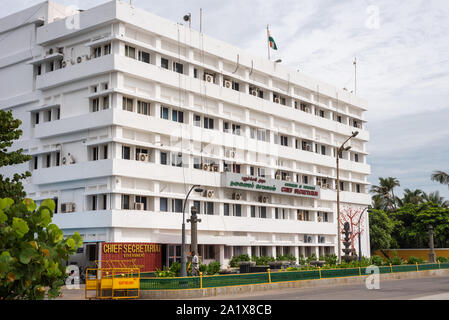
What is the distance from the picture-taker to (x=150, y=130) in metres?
45.6

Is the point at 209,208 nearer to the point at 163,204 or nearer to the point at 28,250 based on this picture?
the point at 163,204

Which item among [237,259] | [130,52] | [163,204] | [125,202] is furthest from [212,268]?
[130,52]

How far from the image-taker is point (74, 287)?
38.2 m

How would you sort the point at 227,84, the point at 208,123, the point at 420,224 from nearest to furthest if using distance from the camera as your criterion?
the point at 208,123 < the point at 227,84 < the point at 420,224

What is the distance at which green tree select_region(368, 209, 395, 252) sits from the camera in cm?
7638

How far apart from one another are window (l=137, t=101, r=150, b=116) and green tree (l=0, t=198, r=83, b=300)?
3988 centimetres

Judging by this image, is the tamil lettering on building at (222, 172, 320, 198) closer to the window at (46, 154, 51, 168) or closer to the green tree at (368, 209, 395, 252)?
the window at (46, 154, 51, 168)

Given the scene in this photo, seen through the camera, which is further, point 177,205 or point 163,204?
point 177,205

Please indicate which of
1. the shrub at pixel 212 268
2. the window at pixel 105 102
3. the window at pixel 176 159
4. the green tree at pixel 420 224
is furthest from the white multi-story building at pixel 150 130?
the green tree at pixel 420 224

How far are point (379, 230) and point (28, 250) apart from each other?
74.5 meters

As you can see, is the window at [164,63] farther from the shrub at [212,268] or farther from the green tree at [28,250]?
the green tree at [28,250]

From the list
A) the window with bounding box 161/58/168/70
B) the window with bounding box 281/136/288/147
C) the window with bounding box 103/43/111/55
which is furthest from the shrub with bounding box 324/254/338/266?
the window with bounding box 103/43/111/55

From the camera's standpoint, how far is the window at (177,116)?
1922 inches
